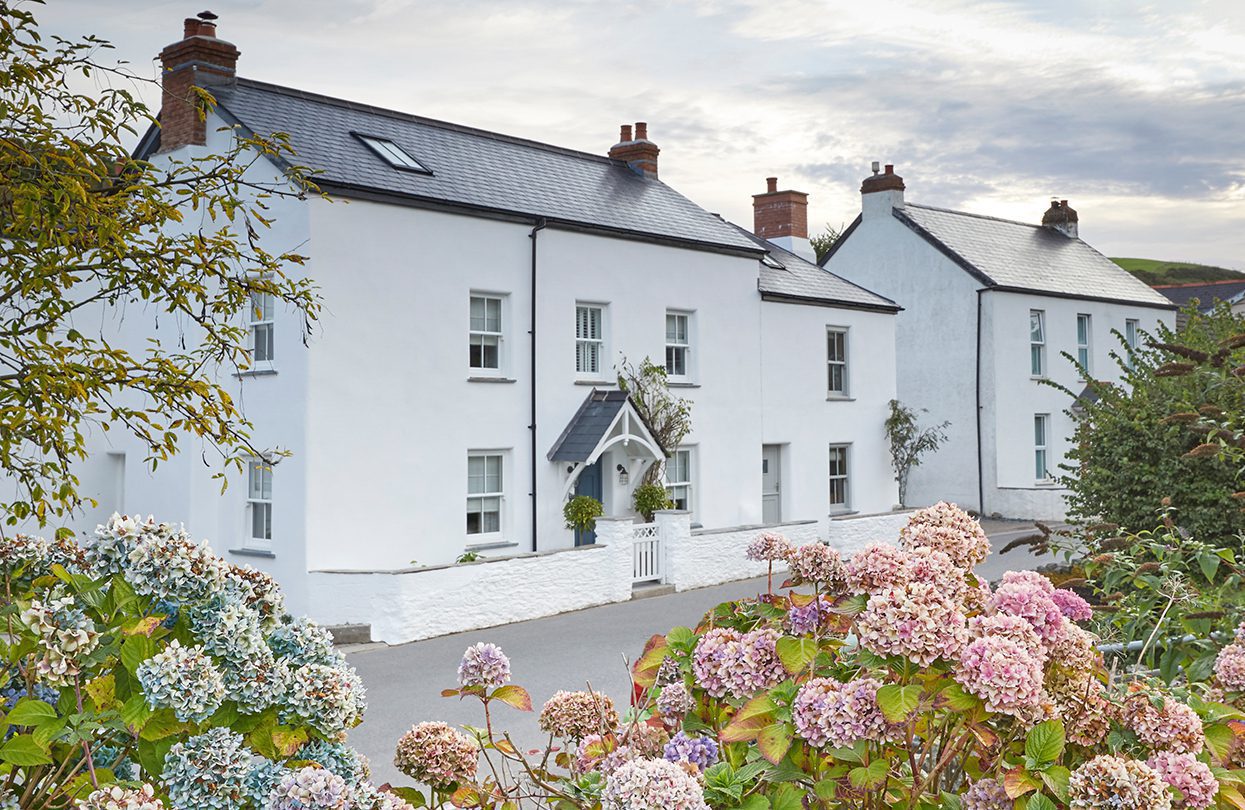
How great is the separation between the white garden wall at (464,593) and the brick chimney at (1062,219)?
26.8 meters

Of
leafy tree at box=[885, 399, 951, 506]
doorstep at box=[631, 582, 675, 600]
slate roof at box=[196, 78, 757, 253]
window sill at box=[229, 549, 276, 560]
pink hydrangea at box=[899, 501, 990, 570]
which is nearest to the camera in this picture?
pink hydrangea at box=[899, 501, 990, 570]

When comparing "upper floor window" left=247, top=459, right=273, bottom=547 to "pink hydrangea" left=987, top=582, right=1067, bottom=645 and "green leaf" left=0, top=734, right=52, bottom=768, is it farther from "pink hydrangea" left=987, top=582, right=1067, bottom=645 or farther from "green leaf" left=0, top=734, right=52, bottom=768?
"pink hydrangea" left=987, top=582, right=1067, bottom=645

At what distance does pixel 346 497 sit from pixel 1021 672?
15.4 m

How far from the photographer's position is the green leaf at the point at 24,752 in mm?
2727

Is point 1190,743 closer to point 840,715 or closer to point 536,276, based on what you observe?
point 840,715

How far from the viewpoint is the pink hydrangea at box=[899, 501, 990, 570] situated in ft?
10.8

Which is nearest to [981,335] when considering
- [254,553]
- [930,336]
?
[930,336]

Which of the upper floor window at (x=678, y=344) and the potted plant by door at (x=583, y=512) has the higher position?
the upper floor window at (x=678, y=344)

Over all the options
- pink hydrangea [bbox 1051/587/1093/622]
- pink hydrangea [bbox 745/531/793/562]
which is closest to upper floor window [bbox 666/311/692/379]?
pink hydrangea [bbox 745/531/793/562]

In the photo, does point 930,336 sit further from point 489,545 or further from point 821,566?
point 821,566

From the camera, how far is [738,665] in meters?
2.94

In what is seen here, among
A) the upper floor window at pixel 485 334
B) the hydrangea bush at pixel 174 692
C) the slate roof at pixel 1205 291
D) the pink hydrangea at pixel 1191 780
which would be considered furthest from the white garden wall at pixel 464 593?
the slate roof at pixel 1205 291

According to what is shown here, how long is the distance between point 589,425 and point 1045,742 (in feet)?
56.6

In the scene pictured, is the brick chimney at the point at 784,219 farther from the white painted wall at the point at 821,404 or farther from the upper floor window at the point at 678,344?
the upper floor window at the point at 678,344
